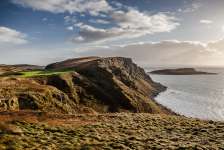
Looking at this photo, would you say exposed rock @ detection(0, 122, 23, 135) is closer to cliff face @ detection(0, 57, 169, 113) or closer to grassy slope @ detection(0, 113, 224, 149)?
grassy slope @ detection(0, 113, 224, 149)

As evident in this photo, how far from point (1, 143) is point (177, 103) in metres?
72.1

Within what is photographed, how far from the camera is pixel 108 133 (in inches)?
787

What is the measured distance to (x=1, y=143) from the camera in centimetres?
1512

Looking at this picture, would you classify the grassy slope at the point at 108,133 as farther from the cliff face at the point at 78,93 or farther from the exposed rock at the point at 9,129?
Result: the cliff face at the point at 78,93

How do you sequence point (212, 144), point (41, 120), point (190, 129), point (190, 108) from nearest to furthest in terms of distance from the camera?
1. point (212, 144)
2. point (41, 120)
3. point (190, 129)
4. point (190, 108)

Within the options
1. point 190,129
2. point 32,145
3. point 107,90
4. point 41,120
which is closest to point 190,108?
point 107,90

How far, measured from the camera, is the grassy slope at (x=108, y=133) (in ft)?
54.7

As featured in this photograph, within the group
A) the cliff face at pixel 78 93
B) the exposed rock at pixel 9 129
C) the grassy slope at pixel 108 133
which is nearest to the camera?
the grassy slope at pixel 108 133

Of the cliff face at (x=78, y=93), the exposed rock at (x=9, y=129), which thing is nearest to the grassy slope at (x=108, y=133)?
the exposed rock at (x=9, y=129)

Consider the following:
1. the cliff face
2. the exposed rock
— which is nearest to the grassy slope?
the exposed rock

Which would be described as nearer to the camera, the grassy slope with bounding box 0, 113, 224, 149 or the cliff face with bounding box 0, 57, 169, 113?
the grassy slope with bounding box 0, 113, 224, 149

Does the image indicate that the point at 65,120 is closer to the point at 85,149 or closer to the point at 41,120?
the point at 41,120

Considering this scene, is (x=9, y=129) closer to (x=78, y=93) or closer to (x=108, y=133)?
(x=108, y=133)

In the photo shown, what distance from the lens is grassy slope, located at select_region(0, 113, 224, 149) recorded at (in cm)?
1667
